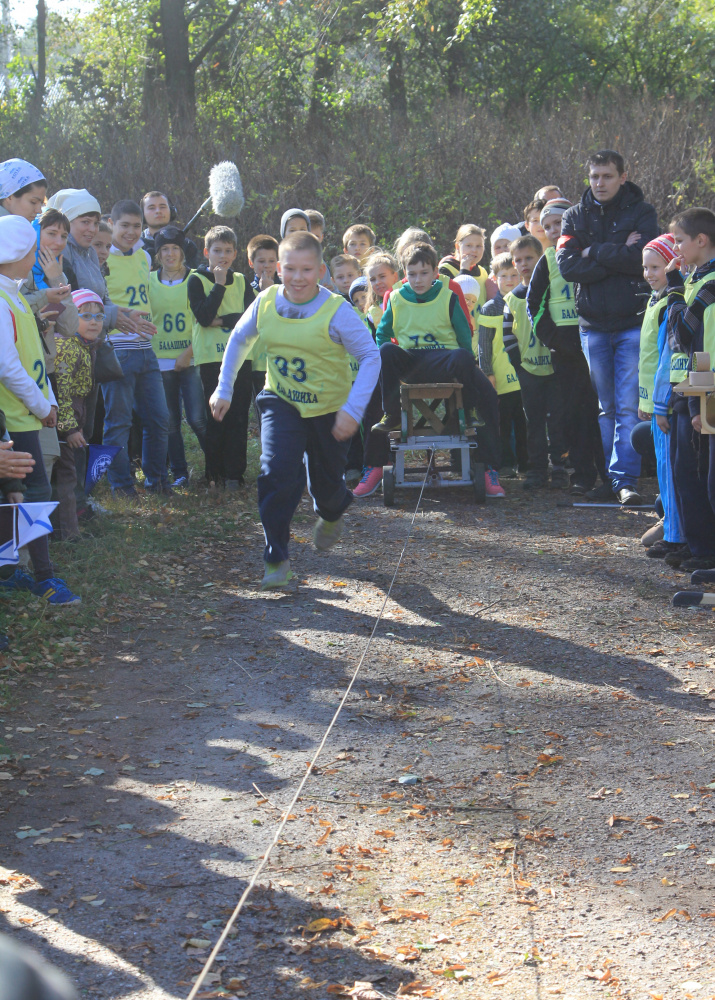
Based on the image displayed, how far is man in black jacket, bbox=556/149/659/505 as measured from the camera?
342 inches

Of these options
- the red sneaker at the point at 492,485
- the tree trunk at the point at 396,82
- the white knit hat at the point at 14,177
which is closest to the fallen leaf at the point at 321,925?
the white knit hat at the point at 14,177

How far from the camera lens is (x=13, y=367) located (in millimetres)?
5941

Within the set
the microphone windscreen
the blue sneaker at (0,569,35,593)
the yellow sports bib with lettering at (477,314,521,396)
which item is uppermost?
the microphone windscreen

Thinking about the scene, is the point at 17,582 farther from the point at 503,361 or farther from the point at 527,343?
the point at 503,361

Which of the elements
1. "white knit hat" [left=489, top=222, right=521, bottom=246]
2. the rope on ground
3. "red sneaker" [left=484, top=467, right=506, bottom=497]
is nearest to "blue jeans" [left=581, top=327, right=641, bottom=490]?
"red sneaker" [left=484, top=467, right=506, bottom=497]

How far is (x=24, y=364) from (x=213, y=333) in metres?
3.50

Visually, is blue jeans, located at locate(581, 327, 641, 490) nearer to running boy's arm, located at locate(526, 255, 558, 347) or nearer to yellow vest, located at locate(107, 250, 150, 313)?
running boy's arm, located at locate(526, 255, 558, 347)

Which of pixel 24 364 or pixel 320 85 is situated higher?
pixel 320 85

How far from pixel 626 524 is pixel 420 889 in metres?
5.47

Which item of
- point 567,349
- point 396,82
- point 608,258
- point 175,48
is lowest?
point 567,349

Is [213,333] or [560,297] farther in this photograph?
[213,333]

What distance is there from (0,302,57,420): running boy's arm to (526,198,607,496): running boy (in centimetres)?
483

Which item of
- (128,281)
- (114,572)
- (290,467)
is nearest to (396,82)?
(128,281)

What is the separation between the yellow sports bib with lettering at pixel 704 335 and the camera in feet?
21.5
